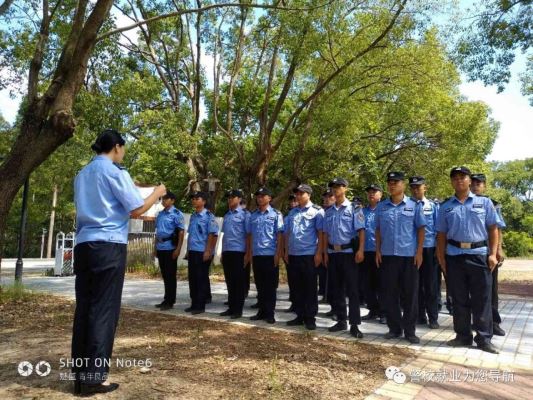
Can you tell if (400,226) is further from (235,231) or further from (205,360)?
(205,360)

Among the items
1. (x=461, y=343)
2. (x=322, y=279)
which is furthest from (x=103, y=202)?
(x=322, y=279)

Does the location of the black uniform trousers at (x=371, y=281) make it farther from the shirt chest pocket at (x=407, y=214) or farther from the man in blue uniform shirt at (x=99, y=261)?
the man in blue uniform shirt at (x=99, y=261)

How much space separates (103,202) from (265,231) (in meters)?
3.35

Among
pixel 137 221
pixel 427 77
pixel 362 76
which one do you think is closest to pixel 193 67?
pixel 137 221

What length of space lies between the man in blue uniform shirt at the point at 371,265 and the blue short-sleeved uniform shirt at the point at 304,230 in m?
1.13

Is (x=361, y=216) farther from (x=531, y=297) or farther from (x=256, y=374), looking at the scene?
(x=531, y=297)

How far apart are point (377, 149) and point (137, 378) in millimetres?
15499

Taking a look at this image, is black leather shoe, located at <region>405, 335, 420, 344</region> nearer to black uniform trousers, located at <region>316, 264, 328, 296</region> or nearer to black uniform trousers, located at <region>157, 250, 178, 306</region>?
black uniform trousers, located at <region>316, 264, 328, 296</region>

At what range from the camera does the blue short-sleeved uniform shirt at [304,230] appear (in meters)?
6.10

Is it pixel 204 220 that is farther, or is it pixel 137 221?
pixel 137 221

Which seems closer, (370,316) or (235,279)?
(235,279)

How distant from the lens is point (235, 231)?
693 centimetres

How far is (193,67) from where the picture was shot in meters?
15.3

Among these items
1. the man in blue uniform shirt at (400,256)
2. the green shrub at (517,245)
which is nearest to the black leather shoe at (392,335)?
the man in blue uniform shirt at (400,256)
